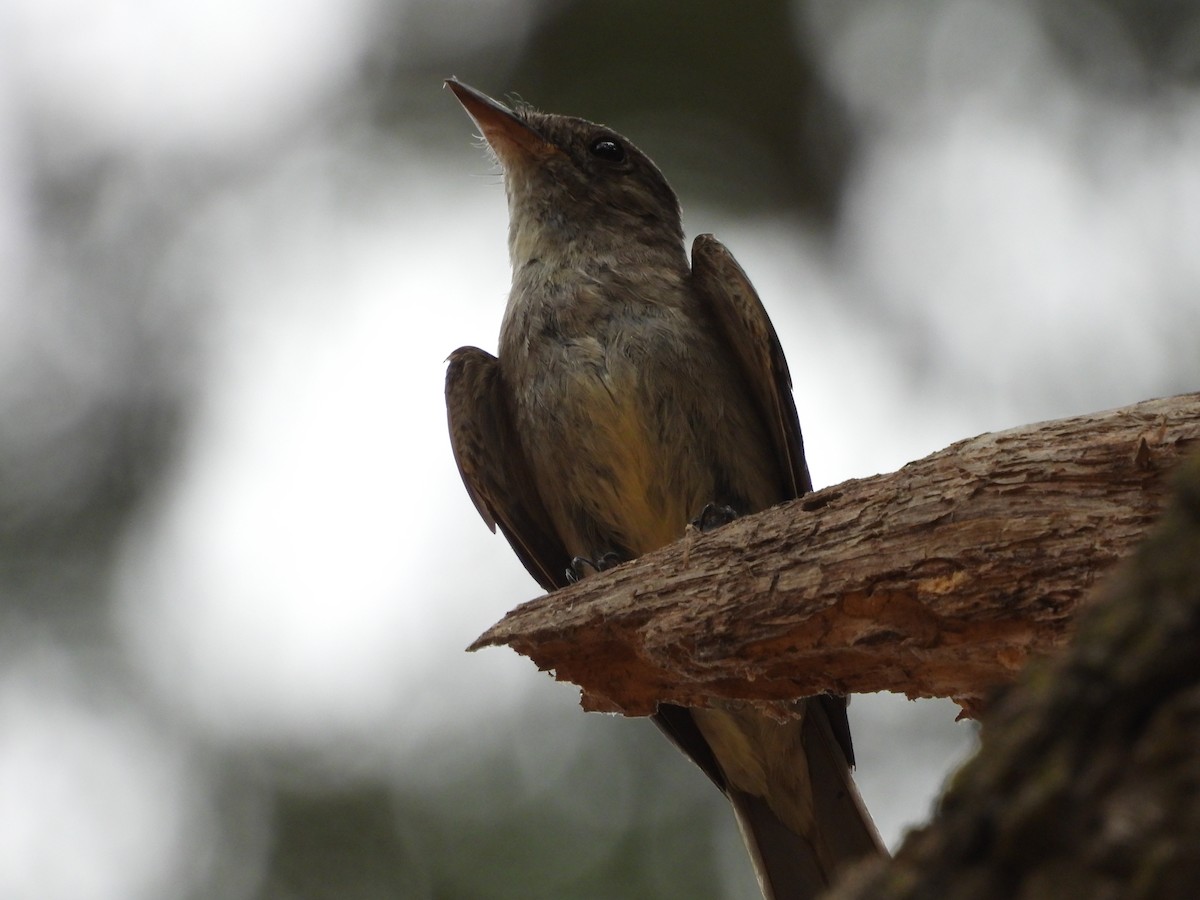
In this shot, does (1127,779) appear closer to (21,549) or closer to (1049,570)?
(1049,570)

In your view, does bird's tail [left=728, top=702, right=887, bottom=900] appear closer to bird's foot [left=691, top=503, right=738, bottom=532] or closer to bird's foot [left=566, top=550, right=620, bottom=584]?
bird's foot [left=691, top=503, right=738, bottom=532]

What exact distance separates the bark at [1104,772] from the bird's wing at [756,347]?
4.35 meters

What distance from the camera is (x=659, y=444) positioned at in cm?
570

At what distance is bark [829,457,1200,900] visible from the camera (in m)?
1.18

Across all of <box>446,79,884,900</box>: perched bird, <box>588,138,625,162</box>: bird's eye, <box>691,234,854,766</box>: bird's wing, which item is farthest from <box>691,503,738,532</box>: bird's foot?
<box>588,138,625,162</box>: bird's eye

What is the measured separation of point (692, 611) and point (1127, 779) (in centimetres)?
249

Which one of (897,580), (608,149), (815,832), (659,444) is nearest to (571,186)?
(608,149)

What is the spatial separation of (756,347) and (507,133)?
1933mm

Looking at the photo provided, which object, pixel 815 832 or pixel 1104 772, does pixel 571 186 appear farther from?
pixel 1104 772

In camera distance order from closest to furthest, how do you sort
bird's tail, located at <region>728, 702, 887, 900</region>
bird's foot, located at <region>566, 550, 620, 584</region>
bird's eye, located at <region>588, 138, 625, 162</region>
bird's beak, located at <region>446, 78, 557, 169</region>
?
bird's tail, located at <region>728, 702, 887, 900</region>, bird's foot, located at <region>566, 550, 620, 584</region>, bird's beak, located at <region>446, 78, 557, 169</region>, bird's eye, located at <region>588, 138, 625, 162</region>

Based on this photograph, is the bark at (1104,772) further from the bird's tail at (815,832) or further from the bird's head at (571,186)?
the bird's head at (571,186)

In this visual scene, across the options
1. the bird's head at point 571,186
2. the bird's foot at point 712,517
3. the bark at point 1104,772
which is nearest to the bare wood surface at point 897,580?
the bird's foot at point 712,517

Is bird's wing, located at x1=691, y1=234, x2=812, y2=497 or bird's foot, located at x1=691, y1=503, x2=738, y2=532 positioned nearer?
bird's foot, located at x1=691, y1=503, x2=738, y2=532

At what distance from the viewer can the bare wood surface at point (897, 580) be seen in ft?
10.5
